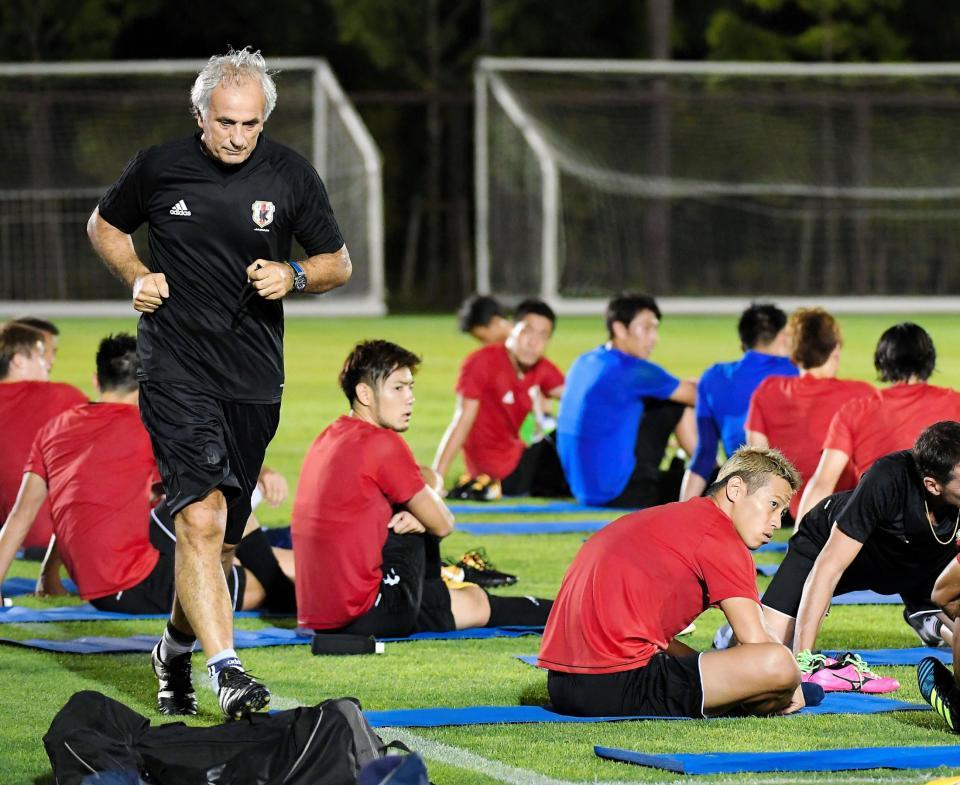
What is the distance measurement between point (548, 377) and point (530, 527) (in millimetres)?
2195

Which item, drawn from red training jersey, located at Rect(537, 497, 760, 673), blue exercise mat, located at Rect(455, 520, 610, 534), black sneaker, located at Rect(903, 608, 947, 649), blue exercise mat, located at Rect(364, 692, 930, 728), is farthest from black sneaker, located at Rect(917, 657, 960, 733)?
blue exercise mat, located at Rect(455, 520, 610, 534)

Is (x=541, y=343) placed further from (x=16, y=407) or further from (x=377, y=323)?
(x=377, y=323)

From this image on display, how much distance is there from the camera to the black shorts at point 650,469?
11.6 meters

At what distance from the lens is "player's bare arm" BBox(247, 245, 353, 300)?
234 inches

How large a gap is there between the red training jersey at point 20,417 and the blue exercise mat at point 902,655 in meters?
3.98

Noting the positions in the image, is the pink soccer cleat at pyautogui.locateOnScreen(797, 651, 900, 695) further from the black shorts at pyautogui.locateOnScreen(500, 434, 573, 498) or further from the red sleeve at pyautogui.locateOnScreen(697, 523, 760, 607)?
the black shorts at pyautogui.locateOnScreen(500, 434, 573, 498)

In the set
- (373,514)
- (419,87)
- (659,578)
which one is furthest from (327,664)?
(419,87)

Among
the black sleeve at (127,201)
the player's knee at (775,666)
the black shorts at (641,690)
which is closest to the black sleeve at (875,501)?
the player's knee at (775,666)

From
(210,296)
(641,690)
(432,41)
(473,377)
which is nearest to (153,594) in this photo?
(210,296)

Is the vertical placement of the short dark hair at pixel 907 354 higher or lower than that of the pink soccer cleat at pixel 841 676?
higher

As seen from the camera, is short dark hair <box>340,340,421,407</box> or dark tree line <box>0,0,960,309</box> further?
dark tree line <box>0,0,960,309</box>

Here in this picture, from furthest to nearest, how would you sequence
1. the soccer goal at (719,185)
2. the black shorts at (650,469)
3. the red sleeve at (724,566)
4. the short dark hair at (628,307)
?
1. the soccer goal at (719,185)
2. the black shorts at (650,469)
3. the short dark hair at (628,307)
4. the red sleeve at (724,566)

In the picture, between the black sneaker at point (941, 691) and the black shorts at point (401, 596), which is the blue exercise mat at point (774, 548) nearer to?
the black shorts at point (401, 596)

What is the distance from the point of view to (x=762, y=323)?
35.5 feet
